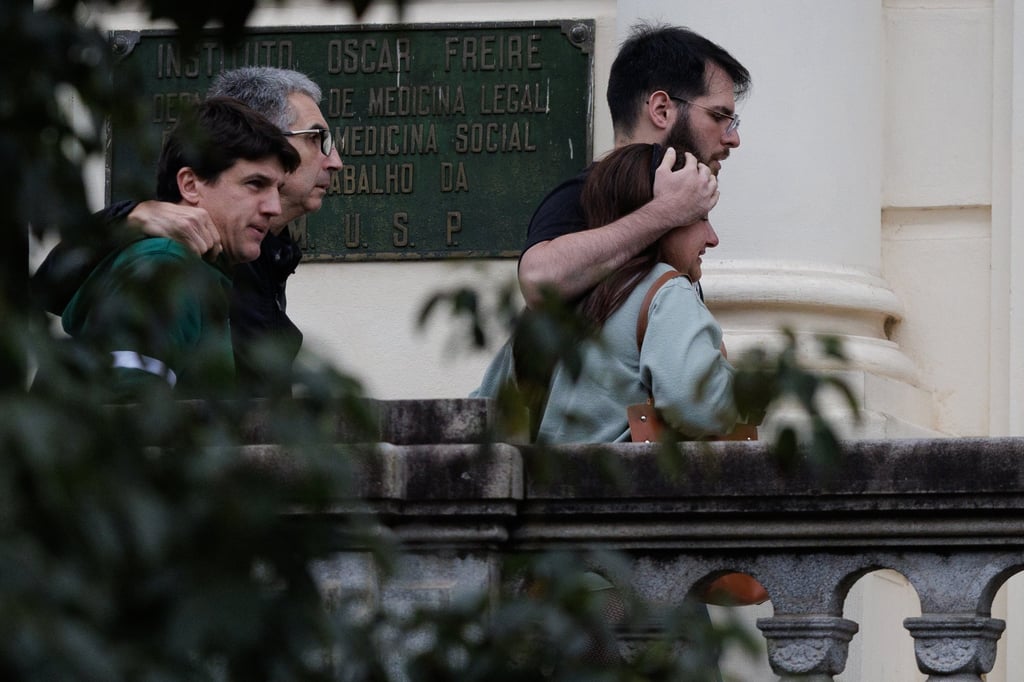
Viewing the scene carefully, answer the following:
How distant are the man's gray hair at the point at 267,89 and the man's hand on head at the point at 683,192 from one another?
109 cm

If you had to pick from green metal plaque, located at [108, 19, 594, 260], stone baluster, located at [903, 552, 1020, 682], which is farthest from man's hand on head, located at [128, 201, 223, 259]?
green metal plaque, located at [108, 19, 594, 260]

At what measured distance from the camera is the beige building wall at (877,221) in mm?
6277

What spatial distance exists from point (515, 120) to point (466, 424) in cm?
371

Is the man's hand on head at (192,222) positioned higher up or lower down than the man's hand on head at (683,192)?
lower down

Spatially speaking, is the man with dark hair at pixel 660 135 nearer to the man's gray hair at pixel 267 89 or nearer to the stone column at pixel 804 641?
the man's gray hair at pixel 267 89

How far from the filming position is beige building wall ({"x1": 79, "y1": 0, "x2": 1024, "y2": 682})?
20.6ft

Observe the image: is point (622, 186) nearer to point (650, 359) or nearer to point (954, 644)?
point (650, 359)

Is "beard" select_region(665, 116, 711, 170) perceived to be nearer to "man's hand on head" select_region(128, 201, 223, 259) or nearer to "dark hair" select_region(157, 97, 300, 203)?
"dark hair" select_region(157, 97, 300, 203)

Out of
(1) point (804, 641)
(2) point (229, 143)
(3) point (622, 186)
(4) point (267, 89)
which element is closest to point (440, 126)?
(4) point (267, 89)

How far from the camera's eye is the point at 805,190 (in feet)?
20.9

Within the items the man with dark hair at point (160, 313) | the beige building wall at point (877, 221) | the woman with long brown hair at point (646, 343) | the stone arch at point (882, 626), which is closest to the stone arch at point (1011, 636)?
the beige building wall at point (877, 221)

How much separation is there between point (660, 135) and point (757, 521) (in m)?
1.46

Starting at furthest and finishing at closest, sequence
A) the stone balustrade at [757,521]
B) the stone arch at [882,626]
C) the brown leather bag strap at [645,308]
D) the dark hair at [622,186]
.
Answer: the stone arch at [882,626] < the dark hair at [622,186] < the brown leather bag strap at [645,308] < the stone balustrade at [757,521]

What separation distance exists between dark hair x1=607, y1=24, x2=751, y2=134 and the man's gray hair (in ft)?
Result: 2.46
